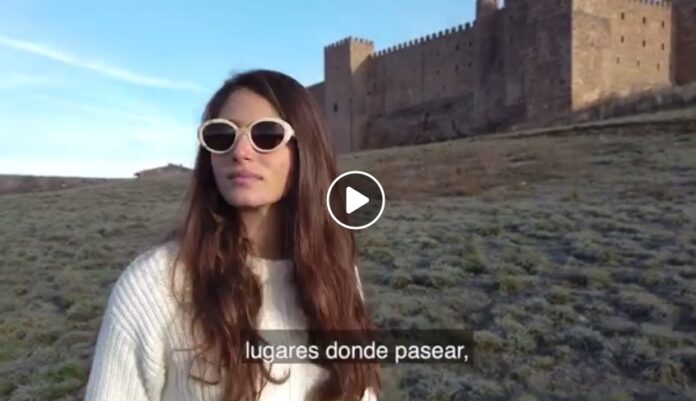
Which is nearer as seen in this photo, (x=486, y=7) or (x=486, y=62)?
(x=486, y=62)

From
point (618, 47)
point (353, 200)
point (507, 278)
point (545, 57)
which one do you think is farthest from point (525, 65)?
point (353, 200)

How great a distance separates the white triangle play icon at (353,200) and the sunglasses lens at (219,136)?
351 mm

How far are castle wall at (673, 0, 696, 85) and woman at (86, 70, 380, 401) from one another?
35.2 m

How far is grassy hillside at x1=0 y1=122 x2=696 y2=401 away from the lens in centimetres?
555

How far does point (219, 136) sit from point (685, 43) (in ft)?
119

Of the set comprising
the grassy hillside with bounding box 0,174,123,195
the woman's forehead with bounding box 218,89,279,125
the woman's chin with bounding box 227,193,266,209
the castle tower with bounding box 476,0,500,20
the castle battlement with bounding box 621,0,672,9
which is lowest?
the woman's chin with bounding box 227,193,266,209

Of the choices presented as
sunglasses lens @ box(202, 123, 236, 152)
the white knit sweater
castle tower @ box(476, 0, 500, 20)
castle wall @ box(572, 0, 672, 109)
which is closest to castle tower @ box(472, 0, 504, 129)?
castle tower @ box(476, 0, 500, 20)

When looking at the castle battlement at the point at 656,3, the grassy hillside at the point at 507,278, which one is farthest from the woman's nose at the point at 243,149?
the castle battlement at the point at 656,3

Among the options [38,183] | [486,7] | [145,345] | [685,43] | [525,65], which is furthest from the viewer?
[486,7]

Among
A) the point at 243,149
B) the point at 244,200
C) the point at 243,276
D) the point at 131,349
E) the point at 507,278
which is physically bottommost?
the point at 507,278

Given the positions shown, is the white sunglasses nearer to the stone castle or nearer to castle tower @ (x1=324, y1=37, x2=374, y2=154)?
the stone castle

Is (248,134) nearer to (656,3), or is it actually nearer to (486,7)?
(656,3)

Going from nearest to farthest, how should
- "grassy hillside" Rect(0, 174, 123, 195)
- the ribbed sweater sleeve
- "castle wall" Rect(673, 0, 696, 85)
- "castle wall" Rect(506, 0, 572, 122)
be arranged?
the ribbed sweater sleeve, "castle wall" Rect(506, 0, 572, 122), "grassy hillside" Rect(0, 174, 123, 195), "castle wall" Rect(673, 0, 696, 85)

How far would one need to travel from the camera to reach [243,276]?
1.73 m
